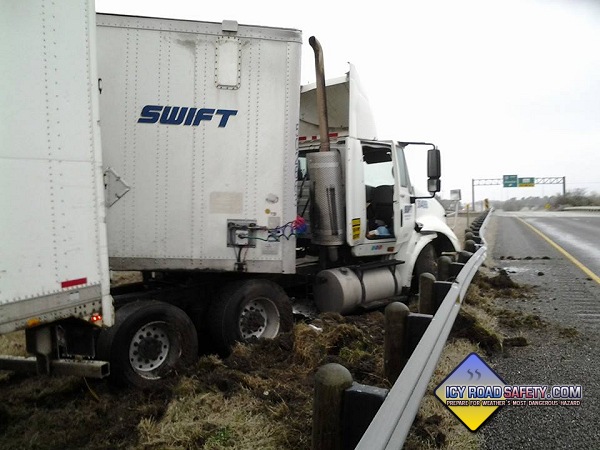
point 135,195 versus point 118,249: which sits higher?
point 135,195

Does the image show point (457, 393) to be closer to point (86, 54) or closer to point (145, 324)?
point (145, 324)

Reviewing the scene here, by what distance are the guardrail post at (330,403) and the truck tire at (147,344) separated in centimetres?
237

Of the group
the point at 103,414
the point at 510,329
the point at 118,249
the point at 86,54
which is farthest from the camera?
the point at 510,329

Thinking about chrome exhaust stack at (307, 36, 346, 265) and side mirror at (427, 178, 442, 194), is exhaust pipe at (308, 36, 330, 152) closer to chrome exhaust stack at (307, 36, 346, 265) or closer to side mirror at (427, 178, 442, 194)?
chrome exhaust stack at (307, 36, 346, 265)

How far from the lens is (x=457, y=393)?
9.41 ft

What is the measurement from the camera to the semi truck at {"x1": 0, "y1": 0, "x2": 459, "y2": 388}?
3084 millimetres

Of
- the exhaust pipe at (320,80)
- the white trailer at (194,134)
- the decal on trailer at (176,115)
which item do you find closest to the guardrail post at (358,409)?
the white trailer at (194,134)

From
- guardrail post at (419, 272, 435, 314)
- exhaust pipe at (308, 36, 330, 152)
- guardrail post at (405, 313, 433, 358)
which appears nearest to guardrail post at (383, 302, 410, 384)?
guardrail post at (405, 313, 433, 358)

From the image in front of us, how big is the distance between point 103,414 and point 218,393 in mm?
907

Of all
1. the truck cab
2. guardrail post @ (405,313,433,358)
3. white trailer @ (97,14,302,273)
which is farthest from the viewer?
the truck cab

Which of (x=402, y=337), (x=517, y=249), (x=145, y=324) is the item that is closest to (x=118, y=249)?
(x=145, y=324)

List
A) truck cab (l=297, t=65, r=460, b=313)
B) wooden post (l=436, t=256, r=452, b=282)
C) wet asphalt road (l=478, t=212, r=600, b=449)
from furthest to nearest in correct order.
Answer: truck cab (l=297, t=65, r=460, b=313)
wooden post (l=436, t=256, r=452, b=282)
wet asphalt road (l=478, t=212, r=600, b=449)

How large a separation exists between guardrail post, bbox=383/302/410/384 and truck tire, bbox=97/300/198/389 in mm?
2026

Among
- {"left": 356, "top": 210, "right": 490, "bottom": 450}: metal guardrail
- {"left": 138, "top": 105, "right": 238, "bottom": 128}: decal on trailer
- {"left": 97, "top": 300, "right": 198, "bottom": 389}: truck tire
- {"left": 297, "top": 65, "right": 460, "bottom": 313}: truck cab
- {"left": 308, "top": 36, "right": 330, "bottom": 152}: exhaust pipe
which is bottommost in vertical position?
{"left": 97, "top": 300, "right": 198, "bottom": 389}: truck tire
